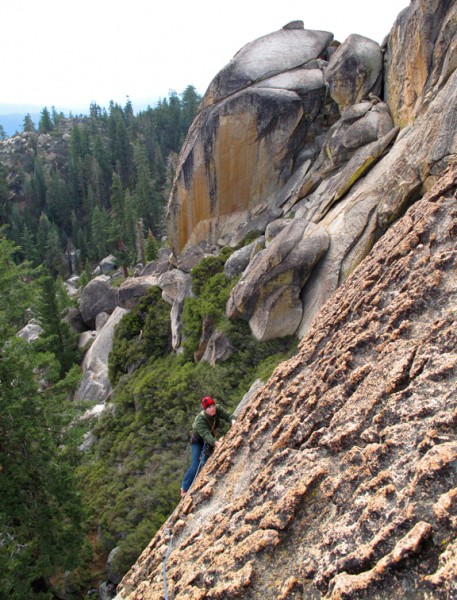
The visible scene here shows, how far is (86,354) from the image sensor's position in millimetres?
32062

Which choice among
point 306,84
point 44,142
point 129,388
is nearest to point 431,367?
point 129,388

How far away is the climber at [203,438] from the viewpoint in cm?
789

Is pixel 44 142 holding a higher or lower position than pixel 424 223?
higher

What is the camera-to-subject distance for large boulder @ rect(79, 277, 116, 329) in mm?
38406

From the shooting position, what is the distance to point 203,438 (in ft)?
26.0

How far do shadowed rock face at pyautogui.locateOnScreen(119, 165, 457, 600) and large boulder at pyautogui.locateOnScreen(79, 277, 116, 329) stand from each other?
1309 inches

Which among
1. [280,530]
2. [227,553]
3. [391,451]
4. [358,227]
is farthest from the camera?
[358,227]

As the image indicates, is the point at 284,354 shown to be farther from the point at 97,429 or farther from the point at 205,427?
the point at 97,429

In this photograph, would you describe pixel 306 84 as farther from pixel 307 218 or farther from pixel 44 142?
pixel 44 142

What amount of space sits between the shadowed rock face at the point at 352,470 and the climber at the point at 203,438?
1021 millimetres

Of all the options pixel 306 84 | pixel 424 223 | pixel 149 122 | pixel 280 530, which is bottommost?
pixel 280 530

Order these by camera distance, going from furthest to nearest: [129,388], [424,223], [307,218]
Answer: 1. [129,388]
2. [307,218]
3. [424,223]

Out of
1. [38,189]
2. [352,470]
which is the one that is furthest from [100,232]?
[352,470]

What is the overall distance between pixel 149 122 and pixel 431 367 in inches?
4510
